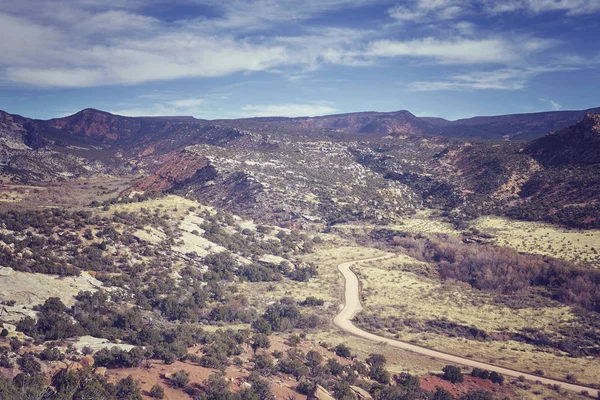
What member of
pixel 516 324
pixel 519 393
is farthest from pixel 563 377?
pixel 516 324

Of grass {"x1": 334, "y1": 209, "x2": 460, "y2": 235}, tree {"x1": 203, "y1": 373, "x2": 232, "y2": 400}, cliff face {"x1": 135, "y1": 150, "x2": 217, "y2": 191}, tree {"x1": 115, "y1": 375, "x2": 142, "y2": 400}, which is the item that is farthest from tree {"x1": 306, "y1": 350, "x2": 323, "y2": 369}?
cliff face {"x1": 135, "y1": 150, "x2": 217, "y2": 191}

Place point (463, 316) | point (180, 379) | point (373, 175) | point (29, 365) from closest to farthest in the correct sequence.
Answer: point (29, 365) < point (180, 379) < point (463, 316) < point (373, 175)

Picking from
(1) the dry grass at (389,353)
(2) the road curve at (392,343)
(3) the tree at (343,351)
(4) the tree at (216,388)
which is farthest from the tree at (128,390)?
(2) the road curve at (392,343)

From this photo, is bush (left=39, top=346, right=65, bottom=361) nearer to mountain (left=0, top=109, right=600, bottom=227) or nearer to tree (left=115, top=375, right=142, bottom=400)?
tree (left=115, top=375, right=142, bottom=400)

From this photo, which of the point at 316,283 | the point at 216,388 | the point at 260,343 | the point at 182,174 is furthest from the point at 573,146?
the point at 182,174

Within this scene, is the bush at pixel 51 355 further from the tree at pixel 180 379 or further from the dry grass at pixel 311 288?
the dry grass at pixel 311 288

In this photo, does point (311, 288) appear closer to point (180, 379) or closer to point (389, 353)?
point (389, 353)

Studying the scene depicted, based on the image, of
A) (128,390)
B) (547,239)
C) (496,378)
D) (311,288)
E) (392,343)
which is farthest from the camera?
(547,239)
